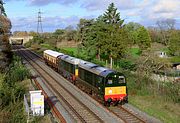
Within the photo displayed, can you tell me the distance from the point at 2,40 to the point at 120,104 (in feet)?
52.9

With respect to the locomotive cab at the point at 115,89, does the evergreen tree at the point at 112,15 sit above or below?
above

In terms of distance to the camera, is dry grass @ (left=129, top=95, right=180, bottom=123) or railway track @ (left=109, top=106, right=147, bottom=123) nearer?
railway track @ (left=109, top=106, right=147, bottom=123)

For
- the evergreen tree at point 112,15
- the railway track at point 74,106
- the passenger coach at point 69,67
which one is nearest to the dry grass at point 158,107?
the railway track at point 74,106

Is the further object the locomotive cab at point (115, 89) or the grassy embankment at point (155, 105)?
the locomotive cab at point (115, 89)

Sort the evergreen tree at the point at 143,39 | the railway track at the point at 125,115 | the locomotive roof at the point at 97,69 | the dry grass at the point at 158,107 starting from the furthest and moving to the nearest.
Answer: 1. the evergreen tree at the point at 143,39
2. the locomotive roof at the point at 97,69
3. the dry grass at the point at 158,107
4. the railway track at the point at 125,115

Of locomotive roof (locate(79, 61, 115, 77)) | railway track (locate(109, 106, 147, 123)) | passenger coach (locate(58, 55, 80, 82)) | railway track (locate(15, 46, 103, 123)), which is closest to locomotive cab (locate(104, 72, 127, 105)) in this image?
locomotive roof (locate(79, 61, 115, 77))

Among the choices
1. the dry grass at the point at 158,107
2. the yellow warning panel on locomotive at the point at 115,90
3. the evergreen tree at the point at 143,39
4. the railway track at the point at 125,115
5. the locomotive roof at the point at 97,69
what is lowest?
the railway track at the point at 125,115

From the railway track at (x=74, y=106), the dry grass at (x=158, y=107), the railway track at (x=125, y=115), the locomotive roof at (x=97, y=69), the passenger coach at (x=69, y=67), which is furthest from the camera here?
the passenger coach at (x=69, y=67)

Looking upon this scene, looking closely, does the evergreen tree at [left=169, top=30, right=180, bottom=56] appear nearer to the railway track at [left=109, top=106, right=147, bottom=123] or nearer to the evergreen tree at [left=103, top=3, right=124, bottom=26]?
the evergreen tree at [left=103, top=3, right=124, bottom=26]

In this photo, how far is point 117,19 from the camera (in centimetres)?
6400

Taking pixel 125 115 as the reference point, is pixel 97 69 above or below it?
above

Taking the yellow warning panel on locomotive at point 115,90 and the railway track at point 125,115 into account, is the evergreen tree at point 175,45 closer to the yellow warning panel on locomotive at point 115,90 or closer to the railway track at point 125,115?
the yellow warning panel on locomotive at point 115,90

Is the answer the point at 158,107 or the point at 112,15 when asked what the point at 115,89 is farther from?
the point at 112,15

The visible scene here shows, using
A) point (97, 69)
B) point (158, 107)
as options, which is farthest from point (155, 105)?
point (97, 69)
